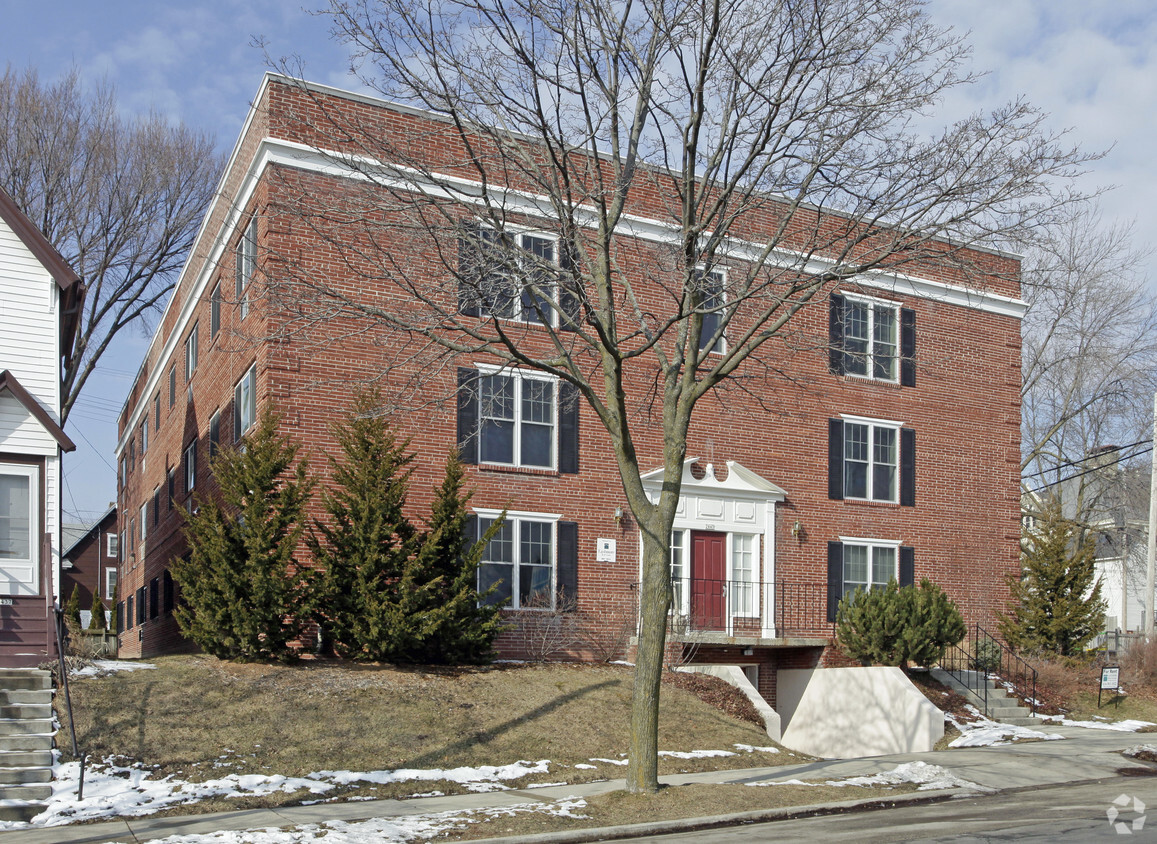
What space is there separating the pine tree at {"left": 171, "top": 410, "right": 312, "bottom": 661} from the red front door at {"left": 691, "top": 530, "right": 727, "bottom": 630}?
823 cm

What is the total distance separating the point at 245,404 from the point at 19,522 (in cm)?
508

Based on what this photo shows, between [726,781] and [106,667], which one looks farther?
[106,667]

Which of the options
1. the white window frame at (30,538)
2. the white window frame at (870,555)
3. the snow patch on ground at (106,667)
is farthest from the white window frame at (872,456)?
the white window frame at (30,538)

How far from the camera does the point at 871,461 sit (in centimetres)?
2519

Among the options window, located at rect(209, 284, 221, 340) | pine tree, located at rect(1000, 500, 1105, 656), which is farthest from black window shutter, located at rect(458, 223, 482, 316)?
pine tree, located at rect(1000, 500, 1105, 656)

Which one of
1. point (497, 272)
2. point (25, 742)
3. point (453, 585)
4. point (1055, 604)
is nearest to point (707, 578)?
point (453, 585)

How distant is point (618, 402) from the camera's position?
12852 millimetres

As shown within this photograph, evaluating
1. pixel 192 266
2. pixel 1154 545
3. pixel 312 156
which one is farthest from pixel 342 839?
pixel 1154 545

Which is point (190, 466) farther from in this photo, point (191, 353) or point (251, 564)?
point (251, 564)

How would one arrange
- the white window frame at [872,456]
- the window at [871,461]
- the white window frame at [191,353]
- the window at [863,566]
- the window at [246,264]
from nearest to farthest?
the window at [246,264]
the window at [863,566]
the window at [871,461]
the white window frame at [872,456]
the white window frame at [191,353]

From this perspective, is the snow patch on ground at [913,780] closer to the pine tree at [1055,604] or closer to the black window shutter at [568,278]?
the black window shutter at [568,278]

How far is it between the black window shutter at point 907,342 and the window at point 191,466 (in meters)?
15.8

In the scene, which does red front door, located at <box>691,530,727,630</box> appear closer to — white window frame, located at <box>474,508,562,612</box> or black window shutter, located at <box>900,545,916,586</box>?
white window frame, located at <box>474,508,562,612</box>

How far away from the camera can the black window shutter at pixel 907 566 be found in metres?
25.1
